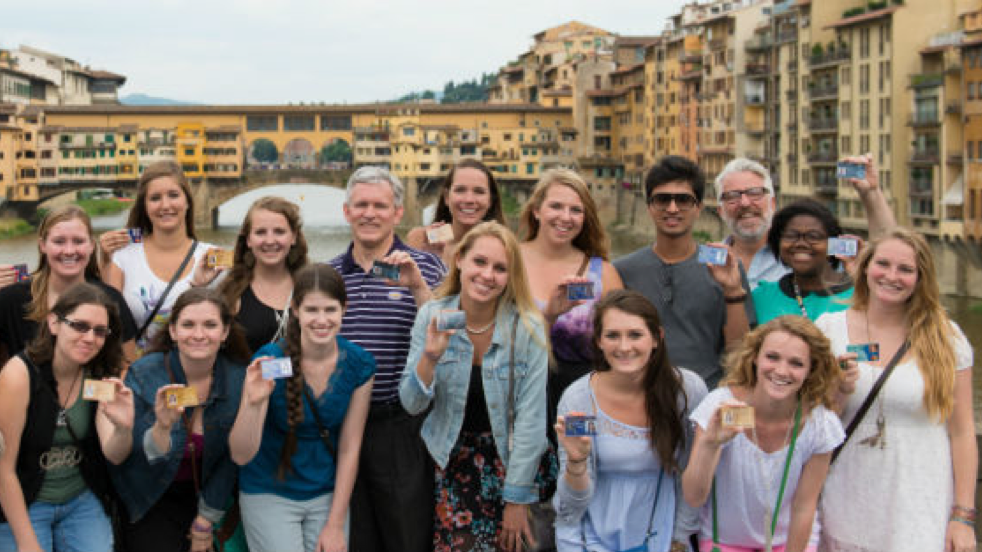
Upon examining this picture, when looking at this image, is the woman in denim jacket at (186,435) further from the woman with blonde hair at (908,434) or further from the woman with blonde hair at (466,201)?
the woman with blonde hair at (908,434)

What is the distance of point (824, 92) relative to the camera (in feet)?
93.5

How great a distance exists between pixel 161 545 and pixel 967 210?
22.1 metres

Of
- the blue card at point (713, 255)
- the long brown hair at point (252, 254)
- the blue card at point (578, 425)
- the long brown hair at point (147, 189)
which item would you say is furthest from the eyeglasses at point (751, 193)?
the long brown hair at point (147, 189)

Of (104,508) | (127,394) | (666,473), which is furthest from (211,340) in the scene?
(666,473)

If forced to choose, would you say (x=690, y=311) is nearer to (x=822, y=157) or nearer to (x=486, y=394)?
(x=486, y=394)

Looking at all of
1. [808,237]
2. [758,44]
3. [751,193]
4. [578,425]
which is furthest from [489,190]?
[758,44]

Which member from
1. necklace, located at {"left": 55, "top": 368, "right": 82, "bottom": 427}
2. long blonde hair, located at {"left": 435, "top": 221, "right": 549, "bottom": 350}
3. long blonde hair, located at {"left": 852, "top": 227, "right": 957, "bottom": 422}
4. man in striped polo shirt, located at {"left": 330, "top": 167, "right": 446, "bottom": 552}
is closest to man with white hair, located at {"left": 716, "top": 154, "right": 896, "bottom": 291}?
long blonde hair, located at {"left": 852, "top": 227, "right": 957, "bottom": 422}

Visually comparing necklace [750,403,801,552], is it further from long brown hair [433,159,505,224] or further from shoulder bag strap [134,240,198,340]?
shoulder bag strap [134,240,198,340]

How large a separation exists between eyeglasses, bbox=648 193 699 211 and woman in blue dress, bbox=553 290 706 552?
1.84 feet

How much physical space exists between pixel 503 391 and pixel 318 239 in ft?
111

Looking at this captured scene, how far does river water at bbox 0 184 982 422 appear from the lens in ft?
68.8

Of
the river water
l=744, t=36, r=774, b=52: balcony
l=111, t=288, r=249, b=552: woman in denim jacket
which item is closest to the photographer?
l=111, t=288, r=249, b=552: woman in denim jacket

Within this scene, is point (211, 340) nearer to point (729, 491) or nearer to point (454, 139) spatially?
point (729, 491)

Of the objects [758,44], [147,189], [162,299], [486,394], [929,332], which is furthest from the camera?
[758,44]
